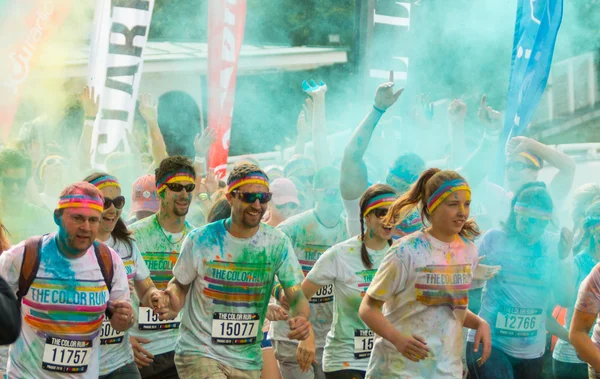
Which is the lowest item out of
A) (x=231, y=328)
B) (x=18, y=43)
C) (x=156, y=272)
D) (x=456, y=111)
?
(x=231, y=328)

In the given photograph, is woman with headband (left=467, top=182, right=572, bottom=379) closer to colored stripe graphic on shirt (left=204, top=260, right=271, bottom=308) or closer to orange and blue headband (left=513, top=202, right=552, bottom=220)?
orange and blue headband (left=513, top=202, right=552, bottom=220)

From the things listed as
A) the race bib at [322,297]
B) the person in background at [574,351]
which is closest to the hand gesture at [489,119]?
the person in background at [574,351]

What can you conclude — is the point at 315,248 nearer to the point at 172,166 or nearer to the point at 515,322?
the point at 172,166

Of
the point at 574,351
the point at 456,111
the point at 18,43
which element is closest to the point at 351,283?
the point at 574,351

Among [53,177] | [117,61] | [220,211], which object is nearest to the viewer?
[220,211]

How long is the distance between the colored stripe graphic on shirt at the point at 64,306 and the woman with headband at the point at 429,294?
4.59 feet

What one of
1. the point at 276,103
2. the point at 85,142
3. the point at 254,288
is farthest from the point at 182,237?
the point at 276,103

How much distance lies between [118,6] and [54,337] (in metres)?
5.69

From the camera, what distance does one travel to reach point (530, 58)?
9211 mm

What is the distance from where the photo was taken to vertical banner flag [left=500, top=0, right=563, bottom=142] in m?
9.10

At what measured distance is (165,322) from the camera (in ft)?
21.7

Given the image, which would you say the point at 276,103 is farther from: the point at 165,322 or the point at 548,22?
the point at 165,322

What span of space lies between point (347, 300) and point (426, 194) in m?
1.20

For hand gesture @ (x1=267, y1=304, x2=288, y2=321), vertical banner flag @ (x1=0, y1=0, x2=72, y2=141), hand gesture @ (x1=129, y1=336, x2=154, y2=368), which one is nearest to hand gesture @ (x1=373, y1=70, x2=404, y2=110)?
hand gesture @ (x1=267, y1=304, x2=288, y2=321)
